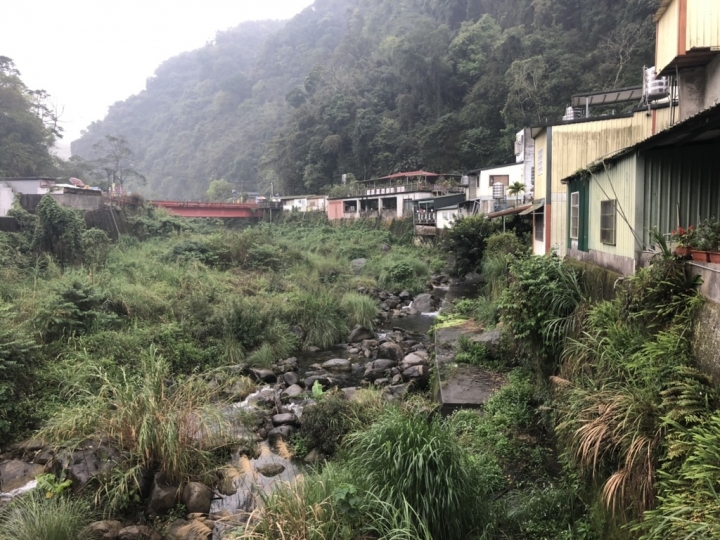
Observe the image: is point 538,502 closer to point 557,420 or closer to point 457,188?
point 557,420

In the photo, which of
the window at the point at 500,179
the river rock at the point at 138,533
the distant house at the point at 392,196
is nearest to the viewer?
the river rock at the point at 138,533

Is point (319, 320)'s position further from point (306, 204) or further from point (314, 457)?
point (306, 204)

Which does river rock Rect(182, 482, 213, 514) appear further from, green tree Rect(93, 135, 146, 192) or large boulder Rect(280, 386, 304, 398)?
green tree Rect(93, 135, 146, 192)

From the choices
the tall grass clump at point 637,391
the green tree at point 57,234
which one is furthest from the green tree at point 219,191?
the tall grass clump at point 637,391

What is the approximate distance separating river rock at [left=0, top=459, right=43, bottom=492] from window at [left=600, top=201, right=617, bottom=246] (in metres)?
9.78

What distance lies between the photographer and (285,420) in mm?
9008

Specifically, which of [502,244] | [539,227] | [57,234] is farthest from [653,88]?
[57,234]

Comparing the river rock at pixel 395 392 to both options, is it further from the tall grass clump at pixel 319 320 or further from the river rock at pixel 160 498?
the tall grass clump at pixel 319 320

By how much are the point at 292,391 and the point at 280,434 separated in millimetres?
2316

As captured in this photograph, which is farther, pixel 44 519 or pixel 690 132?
pixel 44 519

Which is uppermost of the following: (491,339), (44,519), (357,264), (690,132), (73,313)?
(690,132)

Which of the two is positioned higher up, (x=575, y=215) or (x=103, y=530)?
(x=575, y=215)

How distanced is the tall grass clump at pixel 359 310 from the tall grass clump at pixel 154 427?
9.20 m

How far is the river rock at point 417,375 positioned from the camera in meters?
10.5
